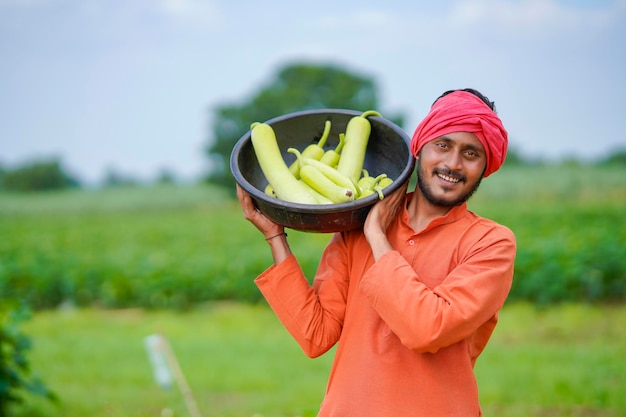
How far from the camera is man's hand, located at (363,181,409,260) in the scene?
2154mm

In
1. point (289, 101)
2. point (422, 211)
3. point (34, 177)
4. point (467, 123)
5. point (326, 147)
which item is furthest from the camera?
point (289, 101)

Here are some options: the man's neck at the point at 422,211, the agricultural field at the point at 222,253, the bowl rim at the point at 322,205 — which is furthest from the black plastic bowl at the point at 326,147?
the agricultural field at the point at 222,253

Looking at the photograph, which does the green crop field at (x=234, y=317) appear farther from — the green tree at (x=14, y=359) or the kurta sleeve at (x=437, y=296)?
the kurta sleeve at (x=437, y=296)

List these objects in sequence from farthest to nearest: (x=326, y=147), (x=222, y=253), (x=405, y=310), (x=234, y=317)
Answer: (x=222, y=253) → (x=234, y=317) → (x=326, y=147) → (x=405, y=310)

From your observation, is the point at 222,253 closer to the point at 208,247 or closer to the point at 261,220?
the point at 208,247

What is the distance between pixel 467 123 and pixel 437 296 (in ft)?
1.78

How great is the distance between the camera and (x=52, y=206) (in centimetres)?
2809

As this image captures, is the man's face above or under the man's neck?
above

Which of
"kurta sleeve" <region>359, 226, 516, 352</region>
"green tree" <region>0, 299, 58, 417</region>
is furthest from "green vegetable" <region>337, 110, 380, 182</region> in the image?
"green tree" <region>0, 299, 58, 417</region>

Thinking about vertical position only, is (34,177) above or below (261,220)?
below

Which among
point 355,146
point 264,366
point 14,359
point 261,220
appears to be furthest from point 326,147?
point 264,366

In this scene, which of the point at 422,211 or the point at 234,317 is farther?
the point at 234,317

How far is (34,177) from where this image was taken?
34.7 m

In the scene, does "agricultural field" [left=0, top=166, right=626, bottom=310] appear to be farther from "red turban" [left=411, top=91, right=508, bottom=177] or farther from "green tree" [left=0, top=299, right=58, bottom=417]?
"red turban" [left=411, top=91, right=508, bottom=177]
